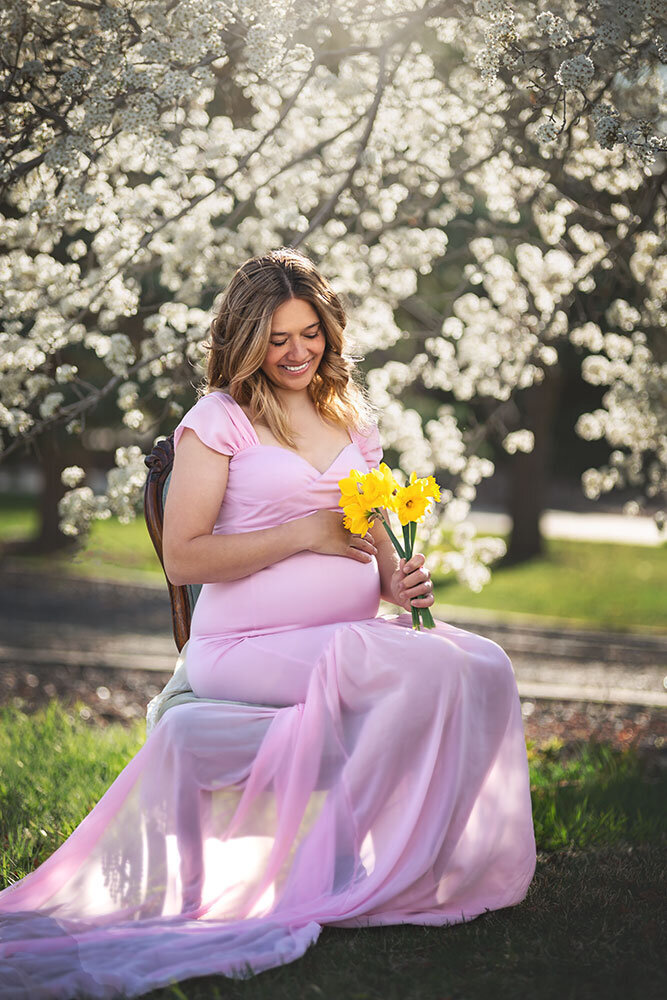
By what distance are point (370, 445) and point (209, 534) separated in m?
0.68

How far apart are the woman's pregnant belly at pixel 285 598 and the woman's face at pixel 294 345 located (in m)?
0.55

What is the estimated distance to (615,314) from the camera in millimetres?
5508

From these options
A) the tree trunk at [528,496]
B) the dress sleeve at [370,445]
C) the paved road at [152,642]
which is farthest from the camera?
the tree trunk at [528,496]

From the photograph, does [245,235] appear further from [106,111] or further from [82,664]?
[82,664]

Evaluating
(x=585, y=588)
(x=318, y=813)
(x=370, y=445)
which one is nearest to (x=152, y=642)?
(x=585, y=588)

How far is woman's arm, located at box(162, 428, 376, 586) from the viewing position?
3.25 metres

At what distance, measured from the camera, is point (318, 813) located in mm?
2982

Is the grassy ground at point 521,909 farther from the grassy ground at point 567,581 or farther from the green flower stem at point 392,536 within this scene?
the grassy ground at point 567,581

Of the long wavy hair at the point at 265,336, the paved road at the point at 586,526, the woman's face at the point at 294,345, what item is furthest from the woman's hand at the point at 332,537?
the paved road at the point at 586,526

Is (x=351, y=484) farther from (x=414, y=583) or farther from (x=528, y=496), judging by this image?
(x=528, y=496)

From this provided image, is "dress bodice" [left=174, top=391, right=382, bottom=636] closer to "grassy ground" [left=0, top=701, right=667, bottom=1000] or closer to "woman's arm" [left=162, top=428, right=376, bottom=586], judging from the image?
"woman's arm" [left=162, top=428, right=376, bottom=586]

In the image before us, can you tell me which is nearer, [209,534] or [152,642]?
[209,534]

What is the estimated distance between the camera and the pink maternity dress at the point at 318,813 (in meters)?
2.94

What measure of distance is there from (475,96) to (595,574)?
8978 millimetres
